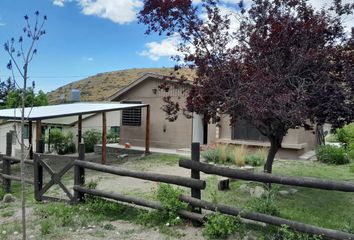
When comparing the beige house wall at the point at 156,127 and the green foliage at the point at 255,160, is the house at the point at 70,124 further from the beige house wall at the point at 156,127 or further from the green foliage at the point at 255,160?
the green foliage at the point at 255,160

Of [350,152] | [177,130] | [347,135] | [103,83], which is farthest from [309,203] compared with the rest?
[103,83]

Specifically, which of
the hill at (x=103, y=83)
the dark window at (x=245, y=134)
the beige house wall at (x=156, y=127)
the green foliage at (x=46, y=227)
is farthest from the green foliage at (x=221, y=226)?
the hill at (x=103, y=83)

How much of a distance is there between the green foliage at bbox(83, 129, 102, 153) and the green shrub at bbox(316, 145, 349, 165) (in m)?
12.7

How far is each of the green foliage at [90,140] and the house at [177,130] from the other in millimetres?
1967

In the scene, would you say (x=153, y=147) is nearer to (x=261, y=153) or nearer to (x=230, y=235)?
(x=261, y=153)

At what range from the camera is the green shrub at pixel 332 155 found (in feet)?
45.7

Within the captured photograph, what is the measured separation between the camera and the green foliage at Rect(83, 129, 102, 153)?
2244cm

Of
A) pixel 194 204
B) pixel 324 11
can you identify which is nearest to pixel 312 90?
pixel 324 11

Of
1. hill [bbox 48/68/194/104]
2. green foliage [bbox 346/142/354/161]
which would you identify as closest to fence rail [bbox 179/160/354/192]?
green foliage [bbox 346/142/354/161]

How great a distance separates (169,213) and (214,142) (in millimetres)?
11777

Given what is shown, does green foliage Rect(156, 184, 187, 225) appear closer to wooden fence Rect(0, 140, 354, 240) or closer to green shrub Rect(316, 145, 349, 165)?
wooden fence Rect(0, 140, 354, 240)

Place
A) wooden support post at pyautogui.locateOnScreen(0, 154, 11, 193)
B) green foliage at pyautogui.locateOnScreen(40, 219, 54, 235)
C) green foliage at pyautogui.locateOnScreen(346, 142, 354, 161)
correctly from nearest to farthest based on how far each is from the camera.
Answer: green foliage at pyautogui.locateOnScreen(40, 219, 54, 235) < wooden support post at pyautogui.locateOnScreen(0, 154, 11, 193) < green foliage at pyautogui.locateOnScreen(346, 142, 354, 161)

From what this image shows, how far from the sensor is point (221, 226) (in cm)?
547

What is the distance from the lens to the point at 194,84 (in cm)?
866
